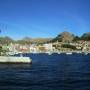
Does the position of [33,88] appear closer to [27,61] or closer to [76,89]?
[76,89]

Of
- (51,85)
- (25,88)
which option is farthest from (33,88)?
(51,85)

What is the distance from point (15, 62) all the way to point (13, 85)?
56.2 m

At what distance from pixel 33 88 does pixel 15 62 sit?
59.8 metres

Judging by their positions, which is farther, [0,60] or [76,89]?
[0,60]

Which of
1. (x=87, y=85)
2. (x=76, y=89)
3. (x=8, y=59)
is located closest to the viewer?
(x=76, y=89)

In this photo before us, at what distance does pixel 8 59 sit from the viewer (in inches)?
4171

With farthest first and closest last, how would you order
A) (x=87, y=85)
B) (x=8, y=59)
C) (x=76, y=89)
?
1. (x=8, y=59)
2. (x=87, y=85)
3. (x=76, y=89)

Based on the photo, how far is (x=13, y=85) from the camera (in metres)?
A: 50.5

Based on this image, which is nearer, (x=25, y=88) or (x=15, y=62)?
(x=25, y=88)

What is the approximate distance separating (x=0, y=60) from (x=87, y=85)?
196 ft

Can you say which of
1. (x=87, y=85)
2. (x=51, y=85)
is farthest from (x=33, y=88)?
(x=87, y=85)

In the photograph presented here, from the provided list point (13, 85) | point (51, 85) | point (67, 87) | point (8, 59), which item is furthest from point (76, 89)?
point (8, 59)

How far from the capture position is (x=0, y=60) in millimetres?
106625

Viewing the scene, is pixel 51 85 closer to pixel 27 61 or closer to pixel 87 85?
pixel 87 85
